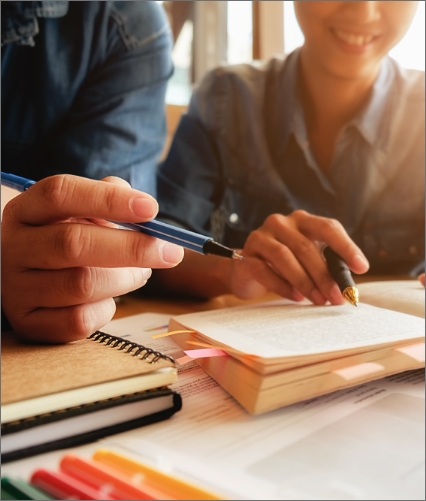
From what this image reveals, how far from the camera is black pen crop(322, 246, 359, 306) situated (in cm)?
46

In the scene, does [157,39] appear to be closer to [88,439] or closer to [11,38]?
[11,38]

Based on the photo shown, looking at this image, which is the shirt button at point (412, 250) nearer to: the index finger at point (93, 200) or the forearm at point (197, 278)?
the forearm at point (197, 278)

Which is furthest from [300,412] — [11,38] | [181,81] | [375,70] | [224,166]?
[181,81]

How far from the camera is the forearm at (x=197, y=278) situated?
651mm

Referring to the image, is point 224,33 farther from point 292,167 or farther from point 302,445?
point 302,445

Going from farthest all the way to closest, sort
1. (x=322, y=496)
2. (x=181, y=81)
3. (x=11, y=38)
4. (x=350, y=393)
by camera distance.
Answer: (x=181, y=81) < (x=11, y=38) < (x=350, y=393) < (x=322, y=496)

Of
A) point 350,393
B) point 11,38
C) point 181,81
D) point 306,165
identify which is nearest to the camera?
point 350,393

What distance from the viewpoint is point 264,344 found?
0.32m

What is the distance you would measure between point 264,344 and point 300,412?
Answer: 5 centimetres

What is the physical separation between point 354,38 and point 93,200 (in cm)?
75

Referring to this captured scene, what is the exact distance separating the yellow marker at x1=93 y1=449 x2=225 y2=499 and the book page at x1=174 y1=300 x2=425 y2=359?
0.10 metres

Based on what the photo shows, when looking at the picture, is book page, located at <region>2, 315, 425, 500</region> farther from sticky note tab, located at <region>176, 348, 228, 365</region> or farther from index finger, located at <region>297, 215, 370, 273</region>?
index finger, located at <region>297, 215, 370, 273</region>

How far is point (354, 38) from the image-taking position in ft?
2.89

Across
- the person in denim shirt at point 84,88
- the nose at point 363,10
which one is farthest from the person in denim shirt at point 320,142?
the person in denim shirt at point 84,88
